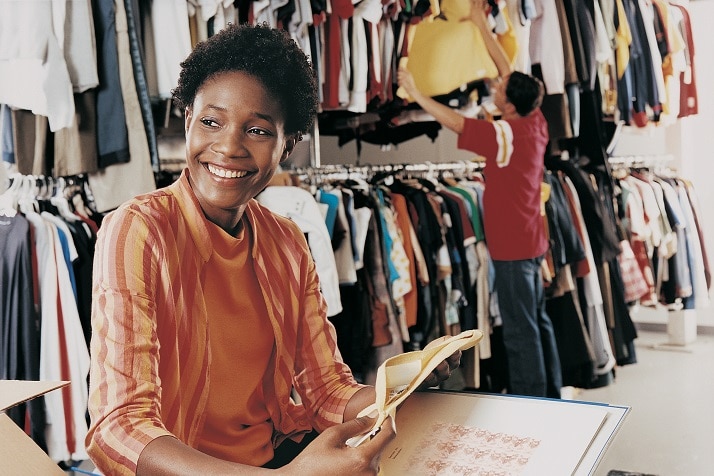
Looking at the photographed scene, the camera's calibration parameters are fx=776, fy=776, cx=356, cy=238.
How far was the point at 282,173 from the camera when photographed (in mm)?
2627

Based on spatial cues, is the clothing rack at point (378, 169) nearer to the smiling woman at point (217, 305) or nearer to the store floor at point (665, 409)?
the store floor at point (665, 409)

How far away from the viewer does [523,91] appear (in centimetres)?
296

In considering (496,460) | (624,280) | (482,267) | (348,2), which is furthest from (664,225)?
(496,460)

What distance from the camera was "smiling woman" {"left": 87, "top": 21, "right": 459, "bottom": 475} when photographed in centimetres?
81

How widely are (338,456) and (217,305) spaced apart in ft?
0.90

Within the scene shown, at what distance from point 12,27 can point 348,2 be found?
3.90ft

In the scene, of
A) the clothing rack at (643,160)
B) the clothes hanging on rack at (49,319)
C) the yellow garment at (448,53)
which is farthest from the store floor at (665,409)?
the clothes hanging on rack at (49,319)

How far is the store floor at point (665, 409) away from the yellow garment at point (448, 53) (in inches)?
55.9

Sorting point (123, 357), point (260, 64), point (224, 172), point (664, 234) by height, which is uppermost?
point (260, 64)

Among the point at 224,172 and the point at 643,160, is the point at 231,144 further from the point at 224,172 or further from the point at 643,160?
the point at 643,160

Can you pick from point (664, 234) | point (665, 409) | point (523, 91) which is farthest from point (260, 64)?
point (664, 234)

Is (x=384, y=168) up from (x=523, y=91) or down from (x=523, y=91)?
down

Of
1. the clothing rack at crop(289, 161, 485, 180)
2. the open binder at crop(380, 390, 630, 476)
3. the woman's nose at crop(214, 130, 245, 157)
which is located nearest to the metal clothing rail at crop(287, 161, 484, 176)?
the clothing rack at crop(289, 161, 485, 180)

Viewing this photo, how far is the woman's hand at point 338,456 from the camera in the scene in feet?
2.35
